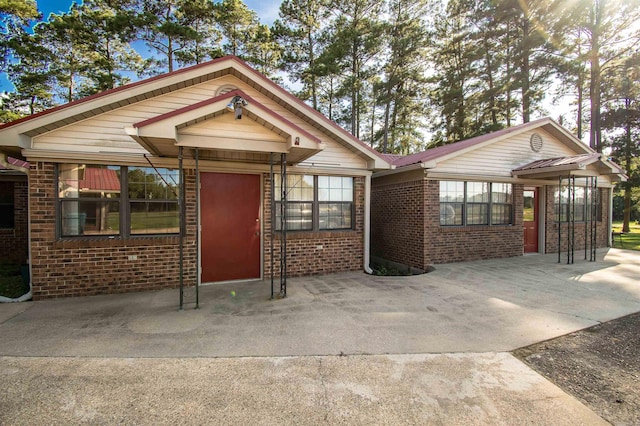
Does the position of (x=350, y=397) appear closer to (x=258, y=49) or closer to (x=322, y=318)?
(x=322, y=318)

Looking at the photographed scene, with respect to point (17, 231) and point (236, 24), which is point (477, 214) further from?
point (236, 24)

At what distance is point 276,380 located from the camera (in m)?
2.84

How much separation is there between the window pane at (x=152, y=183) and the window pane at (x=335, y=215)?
10.6ft

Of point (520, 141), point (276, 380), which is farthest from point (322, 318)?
point (520, 141)

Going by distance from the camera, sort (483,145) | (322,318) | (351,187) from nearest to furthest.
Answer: (322,318)
(351,187)
(483,145)

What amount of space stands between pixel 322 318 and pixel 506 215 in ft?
25.8

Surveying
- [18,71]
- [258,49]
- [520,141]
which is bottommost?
[520,141]

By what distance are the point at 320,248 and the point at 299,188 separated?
1.52m

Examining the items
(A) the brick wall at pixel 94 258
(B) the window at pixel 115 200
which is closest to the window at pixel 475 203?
(A) the brick wall at pixel 94 258

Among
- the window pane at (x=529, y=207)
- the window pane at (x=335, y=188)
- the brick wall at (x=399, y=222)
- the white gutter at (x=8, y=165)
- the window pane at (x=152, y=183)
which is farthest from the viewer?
the window pane at (x=529, y=207)

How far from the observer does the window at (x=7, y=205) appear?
870 cm

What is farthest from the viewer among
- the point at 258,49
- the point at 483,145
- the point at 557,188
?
the point at 258,49

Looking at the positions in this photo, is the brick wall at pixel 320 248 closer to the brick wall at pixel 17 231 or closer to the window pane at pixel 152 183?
the window pane at pixel 152 183

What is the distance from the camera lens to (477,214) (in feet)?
29.4
